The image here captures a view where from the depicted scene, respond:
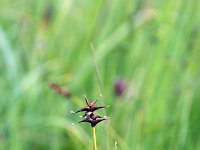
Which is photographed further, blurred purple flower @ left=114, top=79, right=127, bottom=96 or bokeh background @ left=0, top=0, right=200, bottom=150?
blurred purple flower @ left=114, top=79, right=127, bottom=96

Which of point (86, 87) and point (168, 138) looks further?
point (86, 87)

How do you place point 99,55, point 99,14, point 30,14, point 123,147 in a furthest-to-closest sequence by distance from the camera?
point 30,14 < point 99,14 < point 99,55 < point 123,147

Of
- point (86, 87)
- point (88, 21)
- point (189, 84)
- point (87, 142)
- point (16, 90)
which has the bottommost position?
point (87, 142)

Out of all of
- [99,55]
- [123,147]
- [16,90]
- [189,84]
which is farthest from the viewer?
[99,55]

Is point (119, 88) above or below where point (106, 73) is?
below

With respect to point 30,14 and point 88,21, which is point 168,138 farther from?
point 30,14

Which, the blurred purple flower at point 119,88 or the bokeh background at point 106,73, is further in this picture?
the blurred purple flower at point 119,88

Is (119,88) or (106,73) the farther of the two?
(106,73)

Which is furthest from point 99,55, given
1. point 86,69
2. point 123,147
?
point 123,147
